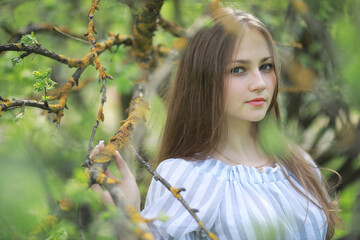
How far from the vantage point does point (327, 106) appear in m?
2.06

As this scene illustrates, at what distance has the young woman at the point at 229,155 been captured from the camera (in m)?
1.44

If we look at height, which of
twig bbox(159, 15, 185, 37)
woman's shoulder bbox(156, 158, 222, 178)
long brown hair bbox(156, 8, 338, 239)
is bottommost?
woman's shoulder bbox(156, 158, 222, 178)

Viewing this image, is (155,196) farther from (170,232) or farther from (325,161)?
(325,161)

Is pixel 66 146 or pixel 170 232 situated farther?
pixel 66 146

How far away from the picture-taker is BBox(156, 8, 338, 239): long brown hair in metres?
1.58

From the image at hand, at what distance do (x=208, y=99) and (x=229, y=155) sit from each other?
254 mm

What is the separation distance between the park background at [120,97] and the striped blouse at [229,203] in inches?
6.4

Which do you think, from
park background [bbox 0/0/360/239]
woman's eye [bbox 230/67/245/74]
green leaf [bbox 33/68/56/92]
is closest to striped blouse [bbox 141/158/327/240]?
park background [bbox 0/0/360/239]

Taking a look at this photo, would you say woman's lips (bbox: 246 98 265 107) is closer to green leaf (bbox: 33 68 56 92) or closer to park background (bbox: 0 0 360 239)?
park background (bbox: 0 0 360 239)

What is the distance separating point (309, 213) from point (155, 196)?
23.9 inches

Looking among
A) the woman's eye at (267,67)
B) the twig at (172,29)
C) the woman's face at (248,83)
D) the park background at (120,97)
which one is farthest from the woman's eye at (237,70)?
the twig at (172,29)

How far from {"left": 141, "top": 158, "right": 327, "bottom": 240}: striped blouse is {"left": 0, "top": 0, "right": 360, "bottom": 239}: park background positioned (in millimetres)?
163

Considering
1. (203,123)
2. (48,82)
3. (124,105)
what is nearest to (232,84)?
(203,123)

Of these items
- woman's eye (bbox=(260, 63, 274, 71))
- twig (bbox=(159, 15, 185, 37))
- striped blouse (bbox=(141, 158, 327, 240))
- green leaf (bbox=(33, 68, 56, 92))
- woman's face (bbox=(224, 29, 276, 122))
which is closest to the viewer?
green leaf (bbox=(33, 68, 56, 92))
